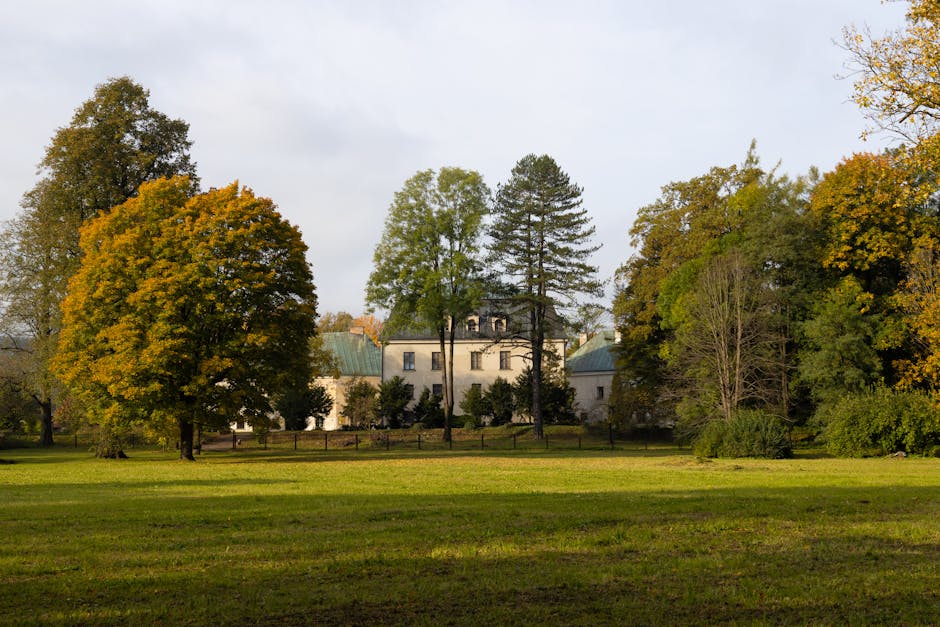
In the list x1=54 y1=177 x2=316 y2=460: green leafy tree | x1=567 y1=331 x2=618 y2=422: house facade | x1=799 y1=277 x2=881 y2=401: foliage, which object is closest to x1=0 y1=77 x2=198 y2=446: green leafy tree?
x1=54 y1=177 x2=316 y2=460: green leafy tree

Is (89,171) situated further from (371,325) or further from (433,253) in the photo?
(371,325)

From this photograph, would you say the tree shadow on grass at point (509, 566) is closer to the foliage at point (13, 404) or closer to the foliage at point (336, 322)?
the foliage at point (13, 404)

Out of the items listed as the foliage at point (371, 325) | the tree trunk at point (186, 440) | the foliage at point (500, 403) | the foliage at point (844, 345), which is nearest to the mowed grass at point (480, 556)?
the tree trunk at point (186, 440)

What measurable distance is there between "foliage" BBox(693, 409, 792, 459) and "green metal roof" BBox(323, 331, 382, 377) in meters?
48.8

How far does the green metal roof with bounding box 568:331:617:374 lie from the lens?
8194 cm

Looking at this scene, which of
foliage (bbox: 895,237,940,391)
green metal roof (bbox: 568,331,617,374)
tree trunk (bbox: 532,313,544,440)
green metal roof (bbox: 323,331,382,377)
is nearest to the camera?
foliage (bbox: 895,237,940,391)

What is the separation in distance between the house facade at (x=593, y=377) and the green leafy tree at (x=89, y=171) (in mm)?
44380

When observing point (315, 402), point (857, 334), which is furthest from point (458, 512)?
point (315, 402)

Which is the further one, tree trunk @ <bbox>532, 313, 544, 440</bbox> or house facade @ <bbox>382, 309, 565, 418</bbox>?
house facade @ <bbox>382, 309, 565, 418</bbox>

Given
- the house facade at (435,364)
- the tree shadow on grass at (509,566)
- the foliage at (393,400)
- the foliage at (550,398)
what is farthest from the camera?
the house facade at (435,364)

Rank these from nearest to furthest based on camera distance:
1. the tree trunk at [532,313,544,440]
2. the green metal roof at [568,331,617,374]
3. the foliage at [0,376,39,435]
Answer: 1. the tree trunk at [532,313,544,440]
2. the foliage at [0,376,39,435]
3. the green metal roof at [568,331,617,374]

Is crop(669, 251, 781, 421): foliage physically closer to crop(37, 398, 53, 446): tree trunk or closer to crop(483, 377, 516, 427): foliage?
crop(483, 377, 516, 427): foliage

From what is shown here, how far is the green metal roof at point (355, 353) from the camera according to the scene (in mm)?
82312

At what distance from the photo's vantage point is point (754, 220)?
4800 cm
